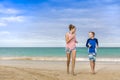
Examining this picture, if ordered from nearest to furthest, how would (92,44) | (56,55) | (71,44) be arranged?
(71,44)
(92,44)
(56,55)

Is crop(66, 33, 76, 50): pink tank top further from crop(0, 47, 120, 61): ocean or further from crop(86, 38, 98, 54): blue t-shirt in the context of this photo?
crop(0, 47, 120, 61): ocean

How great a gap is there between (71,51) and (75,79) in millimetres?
1355

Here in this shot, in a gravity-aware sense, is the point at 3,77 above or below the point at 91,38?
below

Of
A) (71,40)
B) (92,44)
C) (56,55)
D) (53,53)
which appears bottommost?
(53,53)

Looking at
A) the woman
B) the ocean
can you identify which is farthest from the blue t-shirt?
the ocean

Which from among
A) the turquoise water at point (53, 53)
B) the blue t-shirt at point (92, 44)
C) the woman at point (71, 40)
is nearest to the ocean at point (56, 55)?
the turquoise water at point (53, 53)

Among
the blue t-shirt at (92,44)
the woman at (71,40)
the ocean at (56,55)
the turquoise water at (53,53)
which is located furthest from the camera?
the turquoise water at (53,53)

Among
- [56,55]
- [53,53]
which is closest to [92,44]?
[56,55]

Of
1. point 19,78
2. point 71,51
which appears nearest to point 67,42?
point 71,51

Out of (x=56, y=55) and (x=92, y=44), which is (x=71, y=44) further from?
(x=56, y=55)

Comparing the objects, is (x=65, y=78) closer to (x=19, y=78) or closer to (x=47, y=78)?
(x=47, y=78)

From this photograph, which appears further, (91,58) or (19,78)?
(91,58)

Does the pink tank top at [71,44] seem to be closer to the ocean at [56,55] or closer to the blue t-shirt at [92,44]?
the blue t-shirt at [92,44]

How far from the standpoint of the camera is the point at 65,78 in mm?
11750
